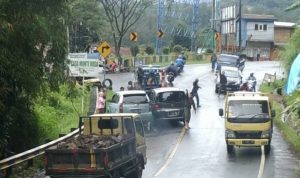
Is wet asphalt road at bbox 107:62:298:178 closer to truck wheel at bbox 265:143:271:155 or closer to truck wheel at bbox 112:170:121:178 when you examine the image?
truck wheel at bbox 265:143:271:155

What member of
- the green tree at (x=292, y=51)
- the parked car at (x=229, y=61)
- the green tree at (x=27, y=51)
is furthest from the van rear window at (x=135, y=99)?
the parked car at (x=229, y=61)

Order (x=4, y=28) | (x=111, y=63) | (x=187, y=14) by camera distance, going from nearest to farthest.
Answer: (x=4, y=28), (x=111, y=63), (x=187, y=14)

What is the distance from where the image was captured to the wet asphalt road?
17562 mm

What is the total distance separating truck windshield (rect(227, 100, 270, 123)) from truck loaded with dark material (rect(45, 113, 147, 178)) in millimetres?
5843

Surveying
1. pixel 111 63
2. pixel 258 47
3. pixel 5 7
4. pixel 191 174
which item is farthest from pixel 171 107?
pixel 258 47

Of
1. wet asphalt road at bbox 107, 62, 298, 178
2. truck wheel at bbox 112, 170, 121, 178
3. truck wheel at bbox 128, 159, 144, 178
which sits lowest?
wet asphalt road at bbox 107, 62, 298, 178

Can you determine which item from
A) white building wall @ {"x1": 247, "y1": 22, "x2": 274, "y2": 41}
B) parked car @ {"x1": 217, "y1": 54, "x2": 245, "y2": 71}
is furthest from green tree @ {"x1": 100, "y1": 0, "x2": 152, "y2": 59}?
white building wall @ {"x1": 247, "y1": 22, "x2": 274, "y2": 41}

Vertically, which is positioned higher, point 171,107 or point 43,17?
point 43,17

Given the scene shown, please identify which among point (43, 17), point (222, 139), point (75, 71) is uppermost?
point (43, 17)

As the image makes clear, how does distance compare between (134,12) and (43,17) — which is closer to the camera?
(43,17)

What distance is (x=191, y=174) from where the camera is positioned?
17234mm

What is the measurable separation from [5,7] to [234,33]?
8929 centimetres

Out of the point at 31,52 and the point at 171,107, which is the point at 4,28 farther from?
the point at 171,107

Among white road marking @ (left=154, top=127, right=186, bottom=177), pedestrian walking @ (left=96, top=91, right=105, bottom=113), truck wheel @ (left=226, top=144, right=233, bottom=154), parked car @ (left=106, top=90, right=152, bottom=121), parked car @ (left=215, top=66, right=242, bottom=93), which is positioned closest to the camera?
white road marking @ (left=154, top=127, right=186, bottom=177)
